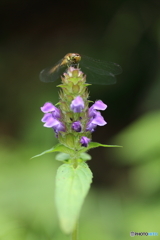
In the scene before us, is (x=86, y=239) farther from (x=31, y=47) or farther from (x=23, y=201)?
(x=31, y=47)

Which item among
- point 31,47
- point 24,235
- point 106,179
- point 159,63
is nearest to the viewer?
point 24,235

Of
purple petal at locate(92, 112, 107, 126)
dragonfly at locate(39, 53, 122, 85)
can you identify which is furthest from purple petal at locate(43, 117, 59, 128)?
dragonfly at locate(39, 53, 122, 85)

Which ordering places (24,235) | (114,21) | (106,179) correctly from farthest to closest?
(114,21) → (106,179) → (24,235)

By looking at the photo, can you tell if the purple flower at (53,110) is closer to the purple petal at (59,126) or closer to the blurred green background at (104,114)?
the purple petal at (59,126)

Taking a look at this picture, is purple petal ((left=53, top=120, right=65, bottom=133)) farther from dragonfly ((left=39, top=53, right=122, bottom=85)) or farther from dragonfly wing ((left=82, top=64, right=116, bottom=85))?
dragonfly wing ((left=82, top=64, right=116, bottom=85))

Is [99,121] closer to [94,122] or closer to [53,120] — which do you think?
[94,122]

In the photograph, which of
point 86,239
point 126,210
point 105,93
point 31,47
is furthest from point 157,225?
point 31,47
